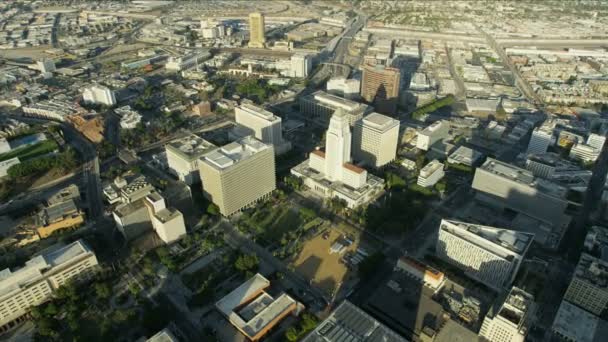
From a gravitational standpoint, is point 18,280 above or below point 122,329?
above

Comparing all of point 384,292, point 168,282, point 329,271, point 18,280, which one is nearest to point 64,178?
point 18,280

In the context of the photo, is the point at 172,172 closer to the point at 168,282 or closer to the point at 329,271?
the point at 168,282

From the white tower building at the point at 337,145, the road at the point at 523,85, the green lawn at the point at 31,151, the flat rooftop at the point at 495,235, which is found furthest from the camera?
the road at the point at 523,85

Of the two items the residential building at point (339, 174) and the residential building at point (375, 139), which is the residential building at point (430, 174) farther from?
the residential building at point (375, 139)

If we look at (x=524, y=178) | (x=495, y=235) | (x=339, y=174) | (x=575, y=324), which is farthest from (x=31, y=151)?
(x=575, y=324)

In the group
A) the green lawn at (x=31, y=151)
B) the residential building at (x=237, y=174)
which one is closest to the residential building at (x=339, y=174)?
the residential building at (x=237, y=174)

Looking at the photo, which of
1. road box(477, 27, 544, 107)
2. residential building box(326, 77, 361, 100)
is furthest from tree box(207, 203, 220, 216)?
road box(477, 27, 544, 107)

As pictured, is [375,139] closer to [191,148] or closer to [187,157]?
[191,148]
